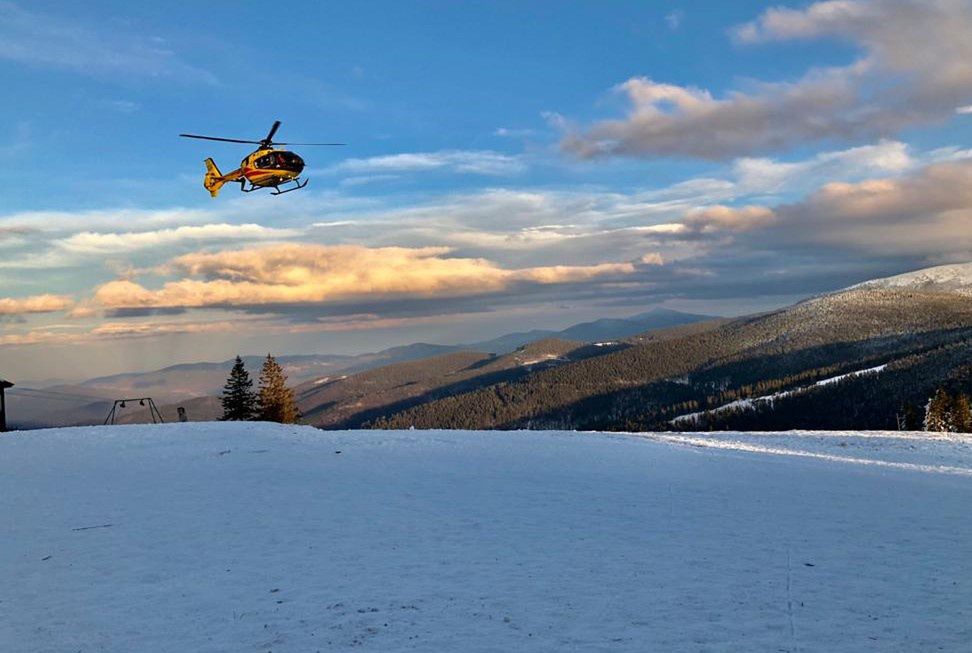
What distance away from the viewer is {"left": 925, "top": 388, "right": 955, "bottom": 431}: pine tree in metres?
65.8

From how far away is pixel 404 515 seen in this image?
61.5 feet

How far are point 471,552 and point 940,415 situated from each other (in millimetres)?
70122

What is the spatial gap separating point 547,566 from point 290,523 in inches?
304

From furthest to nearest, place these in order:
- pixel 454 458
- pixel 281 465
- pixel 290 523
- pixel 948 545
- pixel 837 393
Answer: pixel 837 393 → pixel 454 458 → pixel 281 465 → pixel 290 523 → pixel 948 545

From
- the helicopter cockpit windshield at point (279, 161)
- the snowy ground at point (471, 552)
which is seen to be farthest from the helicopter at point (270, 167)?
the snowy ground at point (471, 552)

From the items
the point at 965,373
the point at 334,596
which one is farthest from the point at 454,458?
the point at 965,373

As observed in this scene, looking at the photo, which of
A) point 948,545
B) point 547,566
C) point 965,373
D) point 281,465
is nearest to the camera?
point 547,566

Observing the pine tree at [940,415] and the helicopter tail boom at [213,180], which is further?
the pine tree at [940,415]

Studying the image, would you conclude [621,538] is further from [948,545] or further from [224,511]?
[224,511]

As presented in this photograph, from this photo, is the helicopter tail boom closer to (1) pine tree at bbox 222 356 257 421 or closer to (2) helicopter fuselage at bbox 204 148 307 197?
(2) helicopter fuselage at bbox 204 148 307 197

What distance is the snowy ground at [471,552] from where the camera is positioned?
1073 cm

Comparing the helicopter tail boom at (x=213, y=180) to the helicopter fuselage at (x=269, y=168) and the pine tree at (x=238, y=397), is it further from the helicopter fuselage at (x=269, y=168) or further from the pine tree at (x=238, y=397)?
the pine tree at (x=238, y=397)

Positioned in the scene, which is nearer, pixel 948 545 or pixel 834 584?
pixel 834 584

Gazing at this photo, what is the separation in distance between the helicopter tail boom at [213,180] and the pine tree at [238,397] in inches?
608
